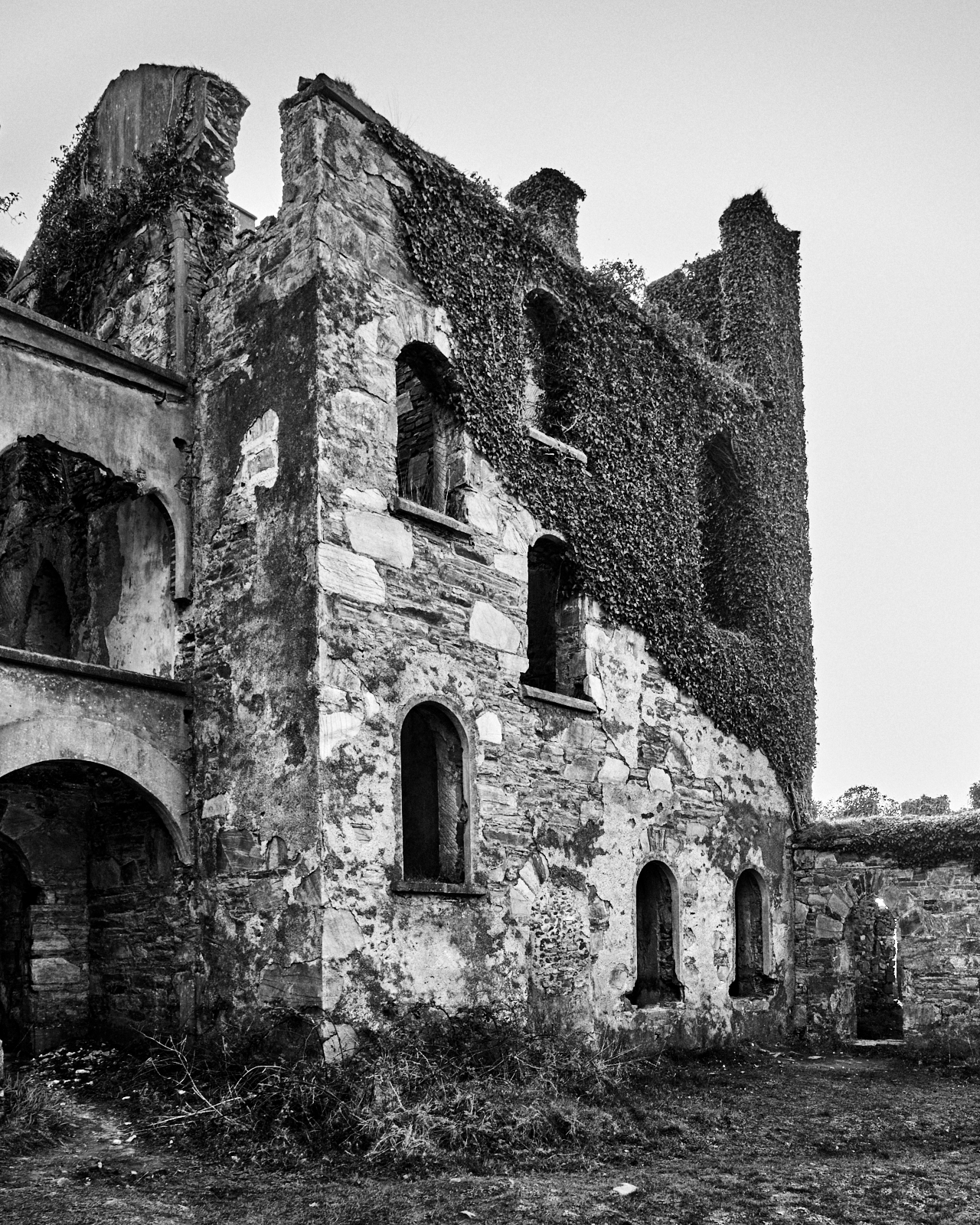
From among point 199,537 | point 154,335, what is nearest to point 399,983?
point 199,537

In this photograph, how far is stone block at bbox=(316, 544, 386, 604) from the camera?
926cm

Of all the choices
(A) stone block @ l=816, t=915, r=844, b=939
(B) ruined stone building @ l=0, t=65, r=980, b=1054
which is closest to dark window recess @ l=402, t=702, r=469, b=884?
(B) ruined stone building @ l=0, t=65, r=980, b=1054

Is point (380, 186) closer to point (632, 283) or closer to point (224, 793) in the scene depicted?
point (632, 283)

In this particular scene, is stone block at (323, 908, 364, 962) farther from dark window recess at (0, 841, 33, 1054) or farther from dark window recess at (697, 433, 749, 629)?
dark window recess at (697, 433, 749, 629)

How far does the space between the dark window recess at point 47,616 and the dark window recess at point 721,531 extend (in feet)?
25.0

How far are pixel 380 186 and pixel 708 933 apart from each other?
27.4ft

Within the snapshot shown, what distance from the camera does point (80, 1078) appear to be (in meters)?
9.47

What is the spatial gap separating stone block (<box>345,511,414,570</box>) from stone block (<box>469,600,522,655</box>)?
0.91 m

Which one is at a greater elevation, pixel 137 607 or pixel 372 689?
pixel 137 607

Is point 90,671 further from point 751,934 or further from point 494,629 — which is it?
point 751,934

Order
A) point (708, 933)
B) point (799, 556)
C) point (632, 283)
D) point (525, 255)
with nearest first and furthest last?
point (525, 255) < point (708, 933) < point (632, 283) < point (799, 556)

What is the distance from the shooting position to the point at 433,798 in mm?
10328

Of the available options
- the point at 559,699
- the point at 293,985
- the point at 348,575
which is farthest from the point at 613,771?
the point at 293,985

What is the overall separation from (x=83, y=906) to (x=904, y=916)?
29.6 ft
